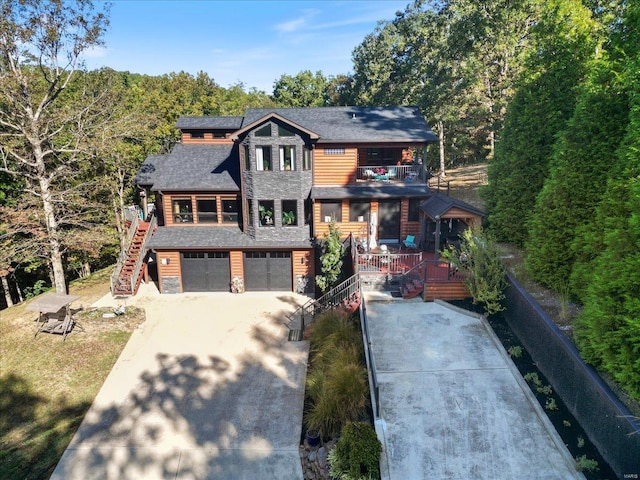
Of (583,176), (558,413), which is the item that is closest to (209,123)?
(583,176)

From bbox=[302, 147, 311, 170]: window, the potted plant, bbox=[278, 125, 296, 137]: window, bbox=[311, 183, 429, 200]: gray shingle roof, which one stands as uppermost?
bbox=[278, 125, 296, 137]: window

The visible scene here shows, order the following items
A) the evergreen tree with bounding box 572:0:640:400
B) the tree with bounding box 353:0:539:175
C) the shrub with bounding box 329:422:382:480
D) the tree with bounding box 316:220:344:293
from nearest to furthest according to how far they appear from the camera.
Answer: the evergreen tree with bounding box 572:0:640:400
the shrub with bounding box 329:422:382:480
the tree with bounding box 316:220:344:293
the tree with bounding box 353:0:539:175

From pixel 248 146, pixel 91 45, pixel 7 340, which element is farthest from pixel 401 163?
pixel 7 340

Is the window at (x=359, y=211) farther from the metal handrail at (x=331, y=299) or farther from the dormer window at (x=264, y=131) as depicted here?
the dormer window at (x=264, y=131)

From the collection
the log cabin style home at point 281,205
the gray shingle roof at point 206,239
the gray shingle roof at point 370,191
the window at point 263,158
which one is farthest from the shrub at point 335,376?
the window at point 263,158

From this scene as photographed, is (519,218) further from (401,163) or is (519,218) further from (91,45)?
(91,45)

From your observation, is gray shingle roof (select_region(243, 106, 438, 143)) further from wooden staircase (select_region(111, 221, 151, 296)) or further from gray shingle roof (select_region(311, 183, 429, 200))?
wooden staircase (select_region(111, 221, 151, 296))

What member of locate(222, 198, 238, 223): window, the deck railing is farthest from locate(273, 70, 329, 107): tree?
the deck railing
